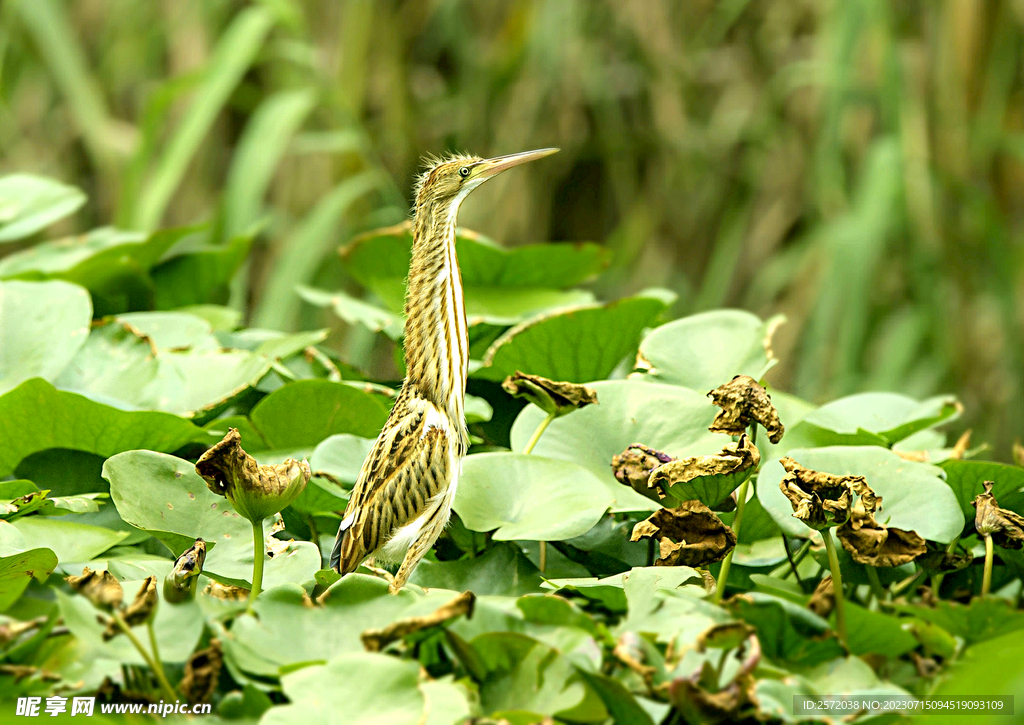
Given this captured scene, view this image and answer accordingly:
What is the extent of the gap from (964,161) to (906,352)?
0.61 m

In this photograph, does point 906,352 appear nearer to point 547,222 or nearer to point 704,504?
point 547,222

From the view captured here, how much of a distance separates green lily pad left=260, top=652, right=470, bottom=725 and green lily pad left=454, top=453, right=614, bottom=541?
0.26 metres

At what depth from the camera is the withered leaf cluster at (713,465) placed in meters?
0.94

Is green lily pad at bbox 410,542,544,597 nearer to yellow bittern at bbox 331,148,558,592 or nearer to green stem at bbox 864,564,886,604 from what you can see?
yellow bittern at bbox 331,148,558,592

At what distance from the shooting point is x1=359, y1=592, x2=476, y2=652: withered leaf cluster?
0.76 m

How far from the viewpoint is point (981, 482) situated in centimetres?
109

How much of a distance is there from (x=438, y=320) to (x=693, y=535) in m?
0.47

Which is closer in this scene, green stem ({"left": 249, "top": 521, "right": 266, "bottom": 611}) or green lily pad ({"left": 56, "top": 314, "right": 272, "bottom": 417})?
green stem ({"left": 249, "top": 521, "right": 266, "bottom": 611})

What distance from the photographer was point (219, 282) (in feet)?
5.96

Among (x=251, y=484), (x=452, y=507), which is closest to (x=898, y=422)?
(x=452, y=507)

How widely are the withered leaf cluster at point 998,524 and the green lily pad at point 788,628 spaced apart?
0.22 m

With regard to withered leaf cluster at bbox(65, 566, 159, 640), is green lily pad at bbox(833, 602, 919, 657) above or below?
below

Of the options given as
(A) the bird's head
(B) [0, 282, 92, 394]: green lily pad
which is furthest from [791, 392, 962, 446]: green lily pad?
(B) [0, 282, 92, 394]: green lily pad

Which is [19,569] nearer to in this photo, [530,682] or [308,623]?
[308,623]
